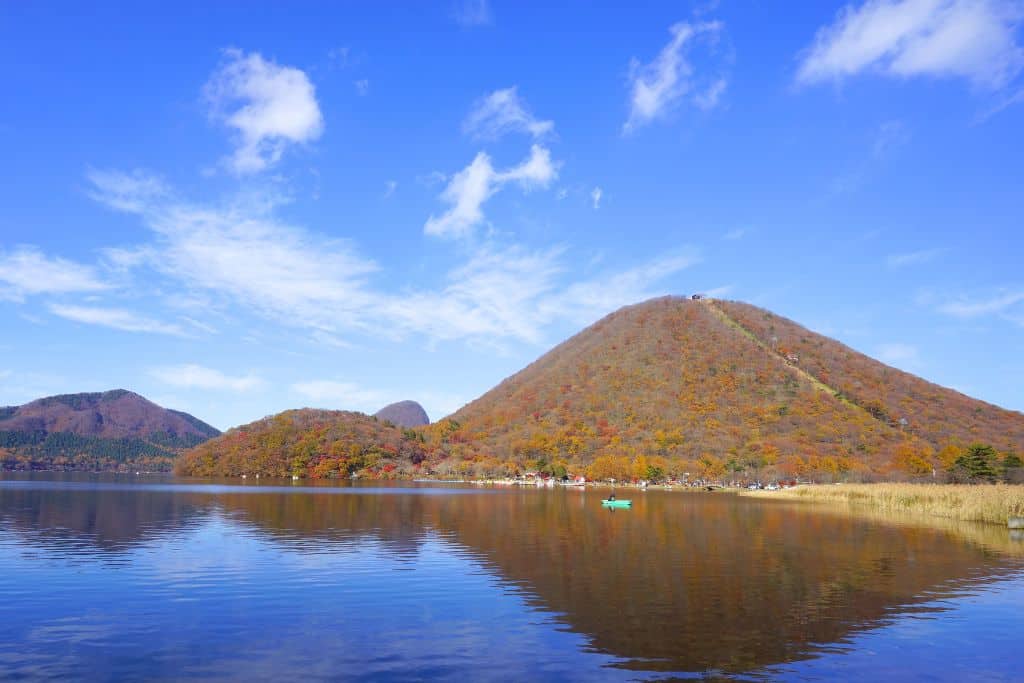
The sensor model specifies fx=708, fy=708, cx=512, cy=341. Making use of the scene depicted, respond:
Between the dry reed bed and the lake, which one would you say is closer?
the lake

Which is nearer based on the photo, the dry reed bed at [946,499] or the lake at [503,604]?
the lake at [503,604]

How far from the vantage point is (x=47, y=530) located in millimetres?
52969

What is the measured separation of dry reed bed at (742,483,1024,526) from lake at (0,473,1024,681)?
1102 centimetres

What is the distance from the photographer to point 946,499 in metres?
73.2

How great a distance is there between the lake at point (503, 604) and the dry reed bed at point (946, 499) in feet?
36.2

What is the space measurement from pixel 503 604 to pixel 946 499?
210ft

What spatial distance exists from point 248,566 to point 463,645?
65.4 ft

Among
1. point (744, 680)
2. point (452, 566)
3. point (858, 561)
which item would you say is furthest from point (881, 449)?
point (744, 680)

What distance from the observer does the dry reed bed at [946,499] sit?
64125 millimetres

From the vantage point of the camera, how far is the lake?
20.3 m

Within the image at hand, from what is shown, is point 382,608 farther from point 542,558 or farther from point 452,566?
point 542,558

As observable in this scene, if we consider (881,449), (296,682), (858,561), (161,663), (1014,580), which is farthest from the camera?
(881,449)

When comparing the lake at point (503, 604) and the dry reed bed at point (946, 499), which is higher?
the dry reed bed at point (946, 499)

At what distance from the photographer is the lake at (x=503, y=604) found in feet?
66.5
